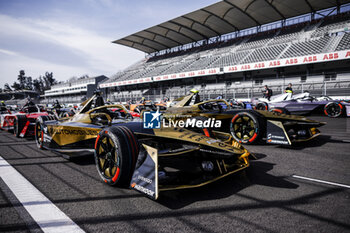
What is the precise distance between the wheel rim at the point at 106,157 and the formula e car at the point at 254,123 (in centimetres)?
251

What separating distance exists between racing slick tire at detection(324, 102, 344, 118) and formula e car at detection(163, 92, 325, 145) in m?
6.65

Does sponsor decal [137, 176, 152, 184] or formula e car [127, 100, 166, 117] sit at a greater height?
formula e car [127, 100, 166, 117]

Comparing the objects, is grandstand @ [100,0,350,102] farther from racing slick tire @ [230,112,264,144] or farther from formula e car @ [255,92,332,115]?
racing slick tire @ [230,112,264,144]

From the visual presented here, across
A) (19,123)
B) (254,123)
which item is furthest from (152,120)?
(19,123)

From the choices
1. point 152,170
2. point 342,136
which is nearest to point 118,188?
point 152,170

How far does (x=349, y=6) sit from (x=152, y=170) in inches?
1258

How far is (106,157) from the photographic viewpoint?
306 centimetres

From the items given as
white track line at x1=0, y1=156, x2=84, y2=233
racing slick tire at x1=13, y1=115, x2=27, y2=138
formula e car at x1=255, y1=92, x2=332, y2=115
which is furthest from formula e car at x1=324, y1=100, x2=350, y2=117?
racing slick tire at x1=13, y1=115, x2=27, y2=138

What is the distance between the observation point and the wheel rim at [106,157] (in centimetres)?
294

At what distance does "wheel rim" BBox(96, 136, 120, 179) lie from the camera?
116 inches

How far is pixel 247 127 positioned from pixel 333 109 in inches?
312

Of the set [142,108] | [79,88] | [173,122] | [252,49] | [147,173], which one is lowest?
[147,173]

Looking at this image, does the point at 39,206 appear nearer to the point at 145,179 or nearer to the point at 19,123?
the point at 145,179

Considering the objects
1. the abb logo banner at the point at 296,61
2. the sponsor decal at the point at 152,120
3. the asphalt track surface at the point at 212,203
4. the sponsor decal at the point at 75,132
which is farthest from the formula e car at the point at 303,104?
the abb logo banner at the point at 296,61
